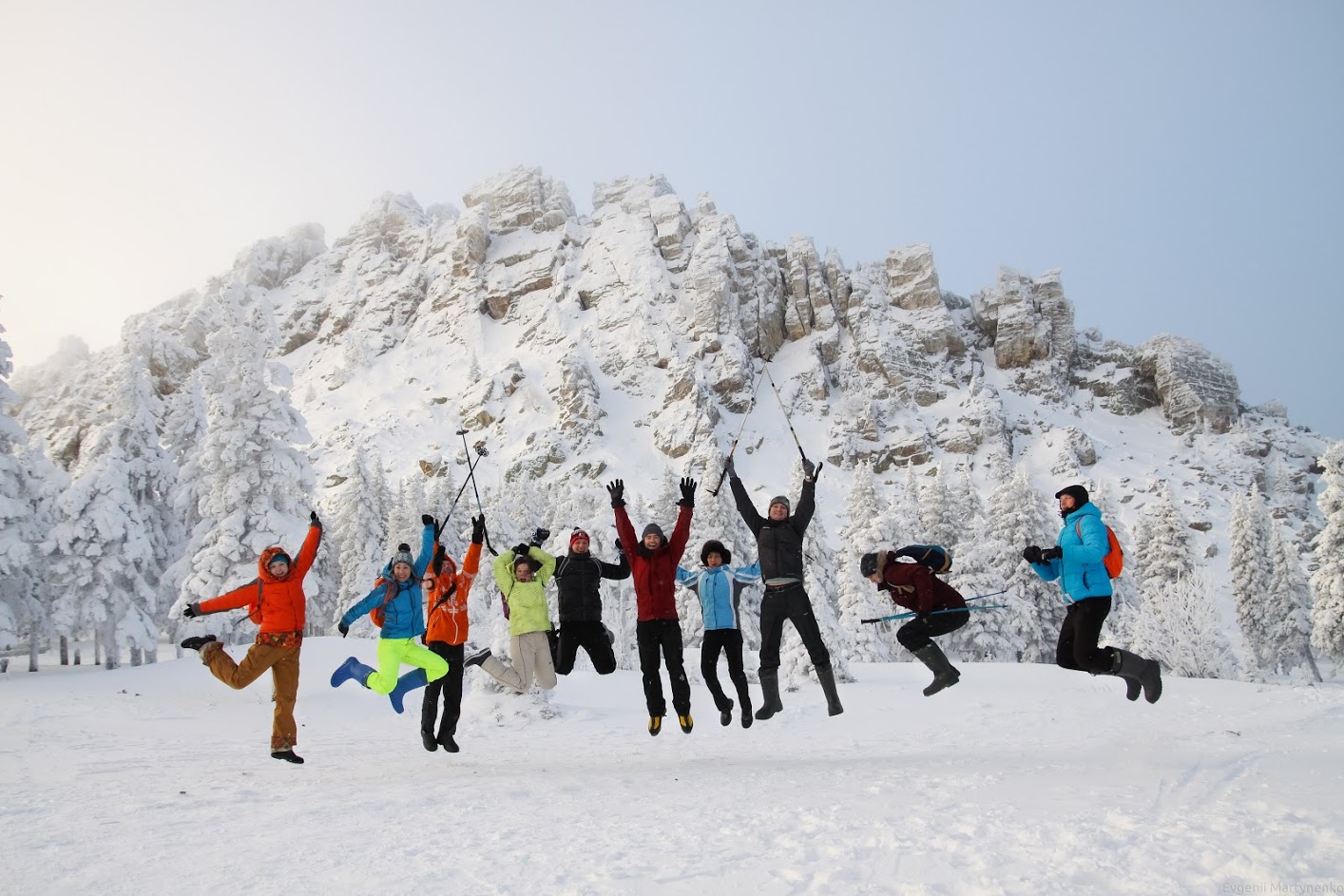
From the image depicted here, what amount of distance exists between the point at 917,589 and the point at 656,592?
10.8 feet

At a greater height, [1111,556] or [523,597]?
[1111,556]

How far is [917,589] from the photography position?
8.78 metres

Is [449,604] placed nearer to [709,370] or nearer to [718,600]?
[718,600]

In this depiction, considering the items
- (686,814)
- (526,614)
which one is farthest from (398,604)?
(686,814)

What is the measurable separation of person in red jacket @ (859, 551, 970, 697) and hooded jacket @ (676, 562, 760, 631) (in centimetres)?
171

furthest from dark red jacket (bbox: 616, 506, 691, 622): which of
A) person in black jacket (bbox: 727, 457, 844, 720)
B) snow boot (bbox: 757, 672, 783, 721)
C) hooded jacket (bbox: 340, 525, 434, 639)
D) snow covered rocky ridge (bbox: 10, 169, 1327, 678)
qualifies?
snow covered rocky ridge (bbox: 10, 169, 1327, 678)

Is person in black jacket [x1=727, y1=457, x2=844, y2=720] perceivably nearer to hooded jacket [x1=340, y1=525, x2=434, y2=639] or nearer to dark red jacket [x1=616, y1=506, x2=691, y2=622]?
dark red jacket [x1=616, y1=506, x2=691, y2=622]

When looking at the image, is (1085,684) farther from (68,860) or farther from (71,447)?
(71,447)

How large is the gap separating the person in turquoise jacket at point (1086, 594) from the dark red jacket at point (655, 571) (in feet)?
13.8

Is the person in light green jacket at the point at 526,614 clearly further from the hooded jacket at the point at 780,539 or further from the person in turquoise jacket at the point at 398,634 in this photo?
the hooded jacket at the point at 780,539

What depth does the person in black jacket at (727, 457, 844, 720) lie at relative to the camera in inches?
356

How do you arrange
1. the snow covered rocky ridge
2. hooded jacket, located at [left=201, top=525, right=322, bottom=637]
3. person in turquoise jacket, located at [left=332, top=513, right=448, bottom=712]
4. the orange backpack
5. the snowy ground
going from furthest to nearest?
the snow covered rocky ridge
person in turquoise jacket, located at [left=332, top=513, right=448, bottom=712]
hooded jacket, located at [left=201, top=525, right=322, bottom=637]
the orange backpack
the snowy ground

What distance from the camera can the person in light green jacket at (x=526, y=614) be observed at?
9906 mm

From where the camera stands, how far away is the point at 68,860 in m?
5.07
